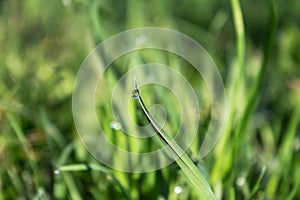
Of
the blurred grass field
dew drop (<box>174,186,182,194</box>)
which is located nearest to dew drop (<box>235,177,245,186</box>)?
the blurred grass field

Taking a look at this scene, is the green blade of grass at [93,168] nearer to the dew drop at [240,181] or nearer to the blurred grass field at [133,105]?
the blurred grass field at [133,105]

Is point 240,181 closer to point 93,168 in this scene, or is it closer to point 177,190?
point 177,190

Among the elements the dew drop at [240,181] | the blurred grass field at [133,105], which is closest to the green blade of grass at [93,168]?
the blurred grass field at [133,105]

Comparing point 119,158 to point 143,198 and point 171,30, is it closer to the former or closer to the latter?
point 143,198

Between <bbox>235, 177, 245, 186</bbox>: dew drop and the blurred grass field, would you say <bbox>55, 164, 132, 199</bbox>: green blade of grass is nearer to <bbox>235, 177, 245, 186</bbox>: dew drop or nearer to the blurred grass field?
the blurred grass field

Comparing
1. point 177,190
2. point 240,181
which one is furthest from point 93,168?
point 240,181

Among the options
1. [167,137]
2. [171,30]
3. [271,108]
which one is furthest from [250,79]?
[167,137]

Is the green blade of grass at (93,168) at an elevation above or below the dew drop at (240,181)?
above

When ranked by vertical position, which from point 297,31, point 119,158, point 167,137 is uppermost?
point 297,31

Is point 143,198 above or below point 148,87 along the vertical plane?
below

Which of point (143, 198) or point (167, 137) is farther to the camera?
point (143, 198)
